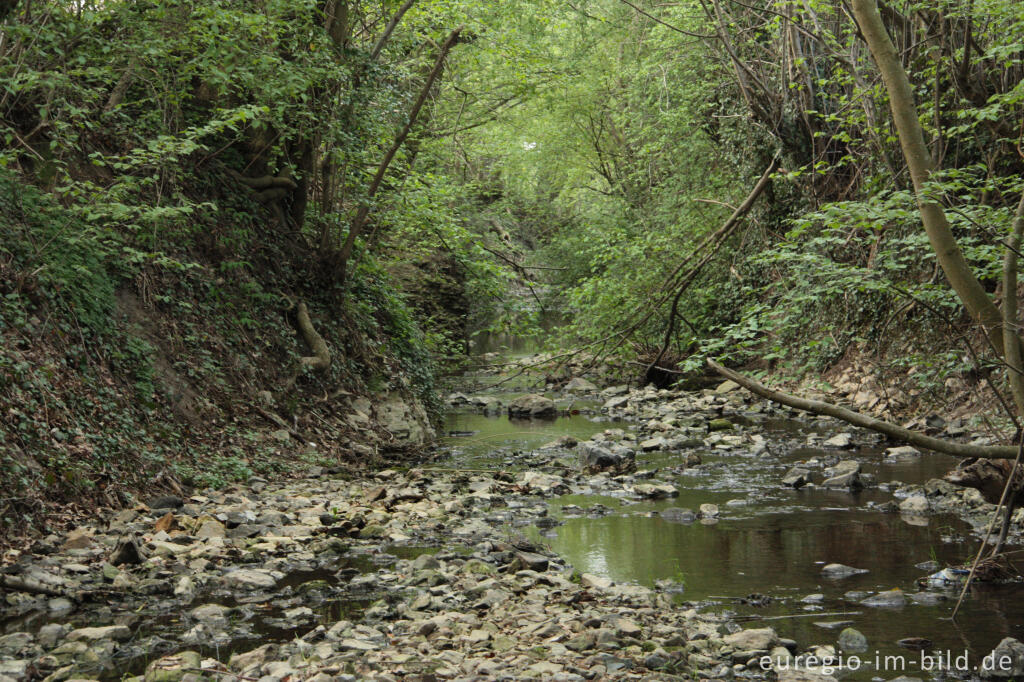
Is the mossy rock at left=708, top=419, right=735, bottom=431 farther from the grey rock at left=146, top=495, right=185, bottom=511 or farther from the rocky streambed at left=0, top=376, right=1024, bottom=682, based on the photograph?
the grey rock at left=146, top=495, right=185, bottom=511

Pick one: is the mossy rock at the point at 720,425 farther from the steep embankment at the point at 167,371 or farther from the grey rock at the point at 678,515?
the grey rock at the point at 678,515

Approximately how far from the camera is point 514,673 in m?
3.96

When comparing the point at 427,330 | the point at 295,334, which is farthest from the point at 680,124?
the point at 295,334

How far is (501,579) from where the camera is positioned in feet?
18.3

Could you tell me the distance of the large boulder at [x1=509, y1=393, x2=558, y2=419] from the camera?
49.8 feet

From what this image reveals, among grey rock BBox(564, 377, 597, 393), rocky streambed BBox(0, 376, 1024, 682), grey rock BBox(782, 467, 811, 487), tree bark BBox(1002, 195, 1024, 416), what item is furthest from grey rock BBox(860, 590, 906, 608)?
grey rock BBox(564, 377, 597, 393)

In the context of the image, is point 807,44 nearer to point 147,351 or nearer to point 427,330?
point 427,330

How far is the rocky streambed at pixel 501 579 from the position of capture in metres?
4.21

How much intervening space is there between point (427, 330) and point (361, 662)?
11.3 m

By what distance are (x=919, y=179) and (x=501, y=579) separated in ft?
11.7

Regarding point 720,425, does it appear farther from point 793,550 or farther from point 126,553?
point 126,553

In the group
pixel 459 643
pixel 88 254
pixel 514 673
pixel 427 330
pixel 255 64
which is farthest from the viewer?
pixel 427 330

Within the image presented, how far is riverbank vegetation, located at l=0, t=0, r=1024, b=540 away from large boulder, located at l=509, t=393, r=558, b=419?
1.37 meters

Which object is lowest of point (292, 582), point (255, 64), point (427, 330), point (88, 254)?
point (292, 582)
